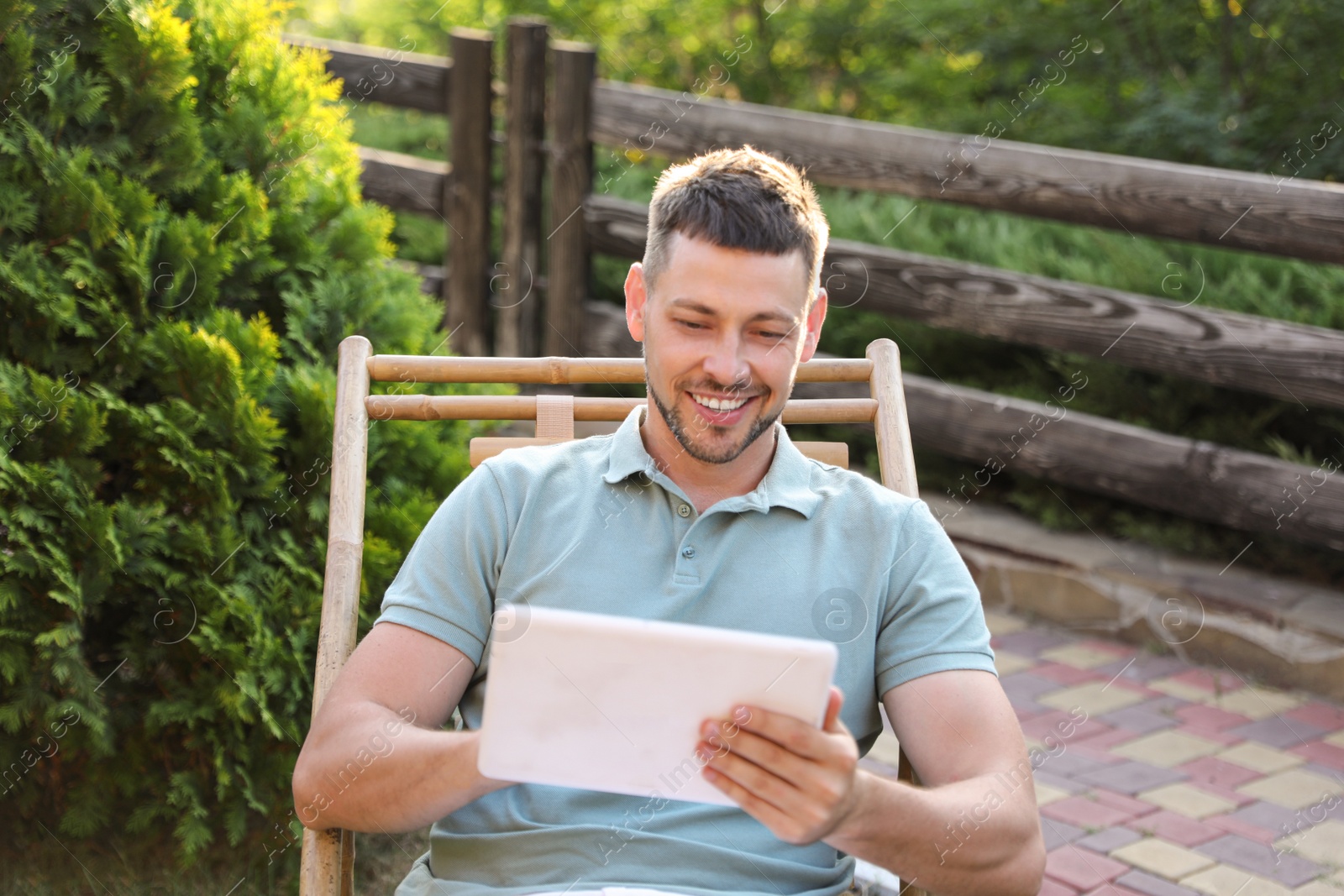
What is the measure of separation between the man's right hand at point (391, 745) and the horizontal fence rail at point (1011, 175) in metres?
3.49

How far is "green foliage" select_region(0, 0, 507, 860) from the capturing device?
2.54 m

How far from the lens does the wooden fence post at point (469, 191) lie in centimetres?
623

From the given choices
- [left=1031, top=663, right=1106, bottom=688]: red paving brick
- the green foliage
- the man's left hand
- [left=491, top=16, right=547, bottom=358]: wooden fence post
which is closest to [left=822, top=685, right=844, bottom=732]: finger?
the man's left hand

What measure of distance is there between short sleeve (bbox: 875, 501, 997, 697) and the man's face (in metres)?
0.32

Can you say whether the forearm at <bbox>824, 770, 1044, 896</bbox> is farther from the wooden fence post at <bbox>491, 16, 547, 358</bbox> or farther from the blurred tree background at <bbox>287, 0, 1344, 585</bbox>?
the wooden fence post at <bbox>491, 16, 547, 358</bbox>

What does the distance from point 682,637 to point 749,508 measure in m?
0.69

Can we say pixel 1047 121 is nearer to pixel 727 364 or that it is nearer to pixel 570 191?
pixel 570 191

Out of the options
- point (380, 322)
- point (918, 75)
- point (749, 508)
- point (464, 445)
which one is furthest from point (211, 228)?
point (918, 75)

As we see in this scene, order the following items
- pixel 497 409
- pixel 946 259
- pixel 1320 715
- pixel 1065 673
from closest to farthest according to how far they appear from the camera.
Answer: pixel 497 409
pixel 1320 715
pixel 1065 673
pixel 946 259

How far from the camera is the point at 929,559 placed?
2.05 metres

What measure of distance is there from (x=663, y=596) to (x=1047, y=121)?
21.8 ft

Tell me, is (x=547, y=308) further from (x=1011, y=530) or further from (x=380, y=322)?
(x=380, y=322)

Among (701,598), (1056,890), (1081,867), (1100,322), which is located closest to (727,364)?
(701,598)

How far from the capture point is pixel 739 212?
2.01 m
